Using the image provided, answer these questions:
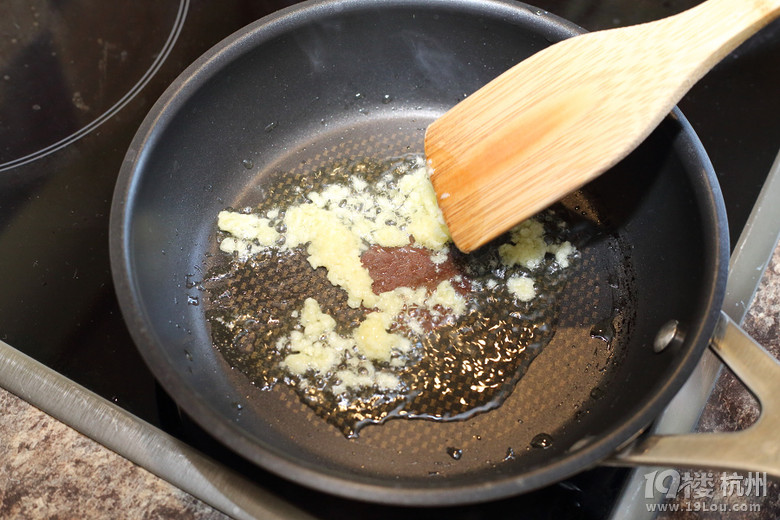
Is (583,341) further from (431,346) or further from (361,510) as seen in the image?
(361,510)

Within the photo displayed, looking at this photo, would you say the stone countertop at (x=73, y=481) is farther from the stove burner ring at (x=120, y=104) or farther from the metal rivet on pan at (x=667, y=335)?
the stove burner ring at (x=120, y=104)

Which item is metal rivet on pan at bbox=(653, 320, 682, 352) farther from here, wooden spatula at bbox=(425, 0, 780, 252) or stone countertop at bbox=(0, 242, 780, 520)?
wooden spatula at bbox=(425, 0, 780, 252)

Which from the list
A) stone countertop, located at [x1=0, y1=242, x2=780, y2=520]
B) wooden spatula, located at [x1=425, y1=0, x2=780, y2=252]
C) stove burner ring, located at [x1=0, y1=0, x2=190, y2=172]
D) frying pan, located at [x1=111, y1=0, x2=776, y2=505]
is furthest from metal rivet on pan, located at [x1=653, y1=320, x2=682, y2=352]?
stove burner ring, located at [x1=0, y1=0, x2=190, y2=172]

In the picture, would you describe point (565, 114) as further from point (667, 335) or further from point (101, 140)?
point (101, 140)

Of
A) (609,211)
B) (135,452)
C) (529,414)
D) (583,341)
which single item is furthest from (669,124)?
(135,452)

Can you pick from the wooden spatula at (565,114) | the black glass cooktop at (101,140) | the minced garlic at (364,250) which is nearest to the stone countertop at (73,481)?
the black glass cooktop at (101,140)

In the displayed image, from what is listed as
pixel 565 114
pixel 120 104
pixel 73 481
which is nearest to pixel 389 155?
pixel 565 114
